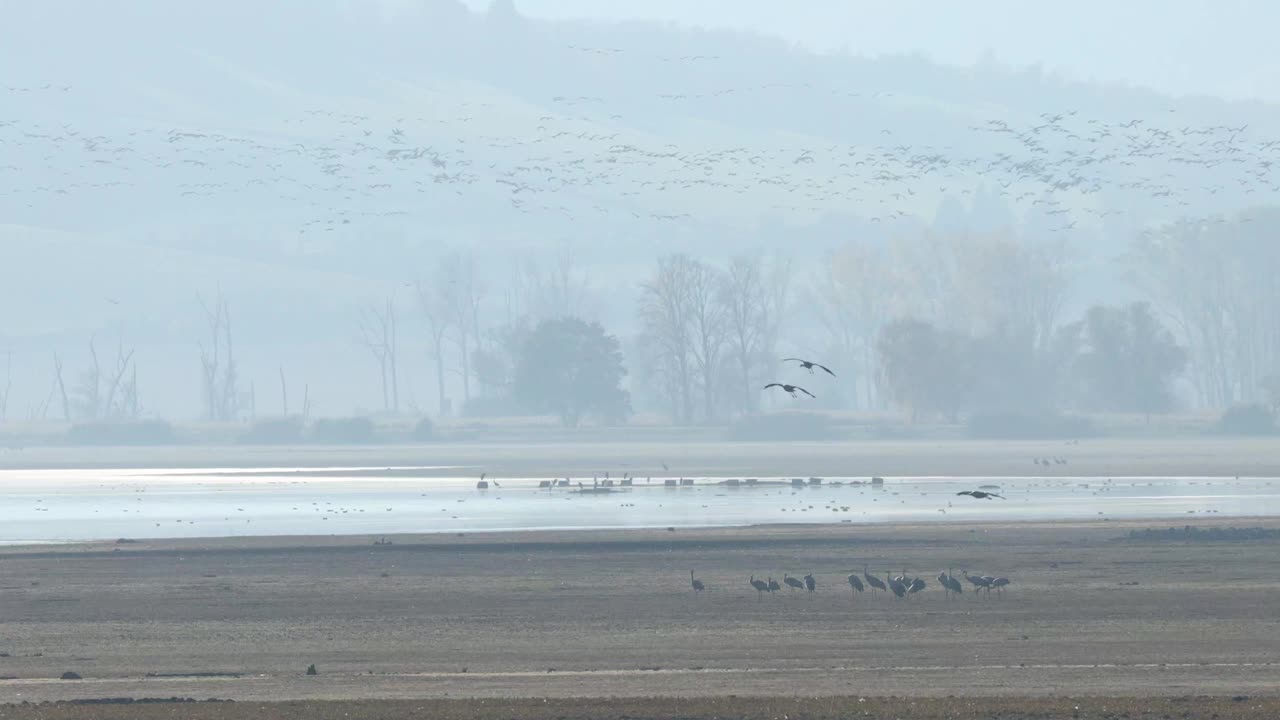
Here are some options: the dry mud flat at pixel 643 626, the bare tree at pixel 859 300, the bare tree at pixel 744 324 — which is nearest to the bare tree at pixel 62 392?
the bare tree at pixel 744 324

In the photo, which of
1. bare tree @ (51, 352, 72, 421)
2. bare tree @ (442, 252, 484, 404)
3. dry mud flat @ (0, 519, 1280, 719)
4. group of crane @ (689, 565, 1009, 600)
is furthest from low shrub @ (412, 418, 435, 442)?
group of crane @ (689, 565, 1009, 600)

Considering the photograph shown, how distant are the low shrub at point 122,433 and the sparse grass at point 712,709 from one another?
393 feet

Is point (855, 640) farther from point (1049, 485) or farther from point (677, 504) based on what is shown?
point (1049, 485)

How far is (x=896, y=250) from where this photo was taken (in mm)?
177875

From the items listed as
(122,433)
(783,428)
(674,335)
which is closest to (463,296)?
(674,335)

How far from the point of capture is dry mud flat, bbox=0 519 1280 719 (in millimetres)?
25578

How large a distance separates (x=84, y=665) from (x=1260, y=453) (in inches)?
3064

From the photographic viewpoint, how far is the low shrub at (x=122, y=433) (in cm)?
14250

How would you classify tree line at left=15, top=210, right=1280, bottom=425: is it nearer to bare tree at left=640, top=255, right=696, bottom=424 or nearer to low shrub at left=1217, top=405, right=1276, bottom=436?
bare tree at left=640, top=255, right=696, bottom=424

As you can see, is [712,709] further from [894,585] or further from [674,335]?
[674,335]

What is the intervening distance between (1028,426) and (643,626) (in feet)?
317

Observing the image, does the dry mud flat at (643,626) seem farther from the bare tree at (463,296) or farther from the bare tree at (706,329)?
the bare tree at (463,296)

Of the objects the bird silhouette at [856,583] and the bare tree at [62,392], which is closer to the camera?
the bird silhouette at [856,583]

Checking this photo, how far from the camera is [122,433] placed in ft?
472
